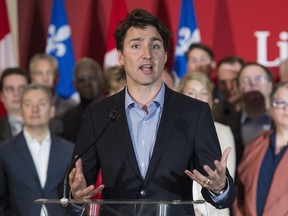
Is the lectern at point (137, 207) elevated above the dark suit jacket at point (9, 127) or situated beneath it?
situated beneath

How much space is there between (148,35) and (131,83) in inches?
7.7

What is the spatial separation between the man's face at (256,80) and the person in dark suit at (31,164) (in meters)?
1.48

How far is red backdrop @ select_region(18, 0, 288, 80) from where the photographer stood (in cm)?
789

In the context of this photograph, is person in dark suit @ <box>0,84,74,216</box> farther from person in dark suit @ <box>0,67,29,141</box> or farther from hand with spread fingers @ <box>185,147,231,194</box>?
hand with spread fingers @ <box>185,147,231,194</box>

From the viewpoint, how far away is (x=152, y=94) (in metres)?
3.39

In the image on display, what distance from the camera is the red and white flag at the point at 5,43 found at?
7742 millimetres

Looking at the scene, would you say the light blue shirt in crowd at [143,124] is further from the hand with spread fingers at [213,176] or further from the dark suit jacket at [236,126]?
the dark suit jacket at [236,126]

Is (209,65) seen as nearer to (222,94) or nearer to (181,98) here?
(222,94)

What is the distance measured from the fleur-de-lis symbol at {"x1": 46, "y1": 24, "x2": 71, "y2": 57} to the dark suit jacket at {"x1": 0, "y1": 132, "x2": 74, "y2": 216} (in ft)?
8.35

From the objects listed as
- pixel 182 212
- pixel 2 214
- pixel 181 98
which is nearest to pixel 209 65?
Result: pixel 2 214

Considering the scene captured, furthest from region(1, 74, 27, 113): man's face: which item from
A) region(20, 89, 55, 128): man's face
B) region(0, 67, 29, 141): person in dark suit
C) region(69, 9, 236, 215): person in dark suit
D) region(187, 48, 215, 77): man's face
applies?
region(69, 9, 236, 215): person in dark suit

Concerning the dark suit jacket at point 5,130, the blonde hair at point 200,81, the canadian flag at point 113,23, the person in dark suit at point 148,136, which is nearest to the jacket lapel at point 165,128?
the person in dark suit at point 148,136

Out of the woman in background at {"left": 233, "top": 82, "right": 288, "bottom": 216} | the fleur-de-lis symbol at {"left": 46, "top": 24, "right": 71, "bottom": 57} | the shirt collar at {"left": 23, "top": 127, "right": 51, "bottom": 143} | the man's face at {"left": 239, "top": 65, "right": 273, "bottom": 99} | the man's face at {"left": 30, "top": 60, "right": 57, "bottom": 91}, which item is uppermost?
the fleur-de-lis symbol at {"left": 46, "top": 24, "right": 71, "bottom": 57}

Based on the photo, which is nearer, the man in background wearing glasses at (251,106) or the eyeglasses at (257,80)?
the man in background wearing glasses at (251,106)
